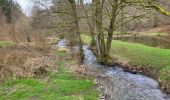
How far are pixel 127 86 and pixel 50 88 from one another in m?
5.35

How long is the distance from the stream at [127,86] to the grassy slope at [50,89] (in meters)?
1.07

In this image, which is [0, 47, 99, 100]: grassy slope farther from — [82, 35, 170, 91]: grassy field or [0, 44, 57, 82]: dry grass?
[82, 35, 170, 91]: grassy field

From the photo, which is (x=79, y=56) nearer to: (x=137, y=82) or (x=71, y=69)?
(x=71, y=69)

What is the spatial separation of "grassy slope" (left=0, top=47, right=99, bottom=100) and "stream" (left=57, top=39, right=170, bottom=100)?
1.07 metres

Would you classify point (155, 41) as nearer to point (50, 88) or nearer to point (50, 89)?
point (50, 88)

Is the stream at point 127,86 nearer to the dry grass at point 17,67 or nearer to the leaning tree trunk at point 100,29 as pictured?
the leaning tree trunk at point 100,29

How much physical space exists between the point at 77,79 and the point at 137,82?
4.29 m

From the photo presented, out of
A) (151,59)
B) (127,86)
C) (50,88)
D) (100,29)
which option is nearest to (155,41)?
(100,29)

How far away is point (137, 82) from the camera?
21.0 meters

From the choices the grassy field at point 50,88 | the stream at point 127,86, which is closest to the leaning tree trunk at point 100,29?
the stream at point 127,86

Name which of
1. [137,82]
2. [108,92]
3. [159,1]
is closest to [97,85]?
[108,92]

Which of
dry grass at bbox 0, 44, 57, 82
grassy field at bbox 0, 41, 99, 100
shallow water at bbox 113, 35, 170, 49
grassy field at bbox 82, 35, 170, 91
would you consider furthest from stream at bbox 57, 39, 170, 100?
shallow water at bbox 113, 35, 170, 49

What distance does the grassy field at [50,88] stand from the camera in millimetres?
15641

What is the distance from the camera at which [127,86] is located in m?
19.8
